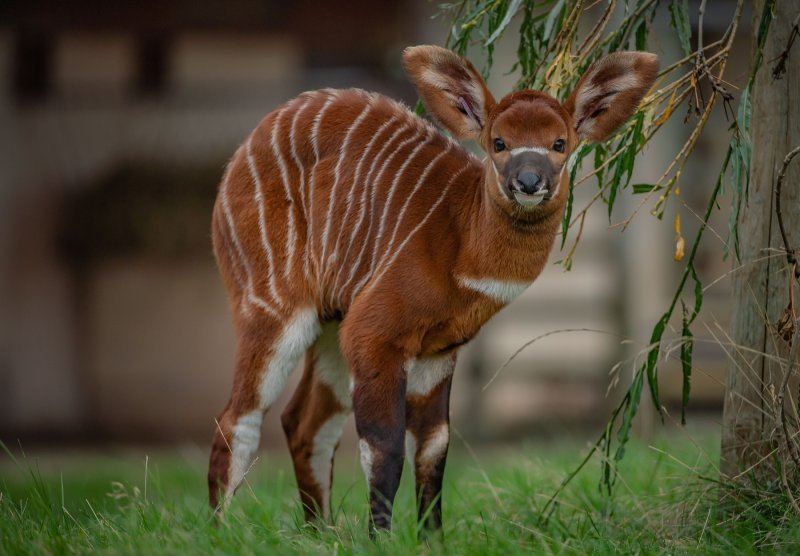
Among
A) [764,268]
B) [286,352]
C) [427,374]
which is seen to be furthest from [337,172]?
[764,268]

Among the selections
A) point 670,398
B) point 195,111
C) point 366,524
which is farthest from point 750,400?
point 195,111

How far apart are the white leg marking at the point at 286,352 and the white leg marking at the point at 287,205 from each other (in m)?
0.16

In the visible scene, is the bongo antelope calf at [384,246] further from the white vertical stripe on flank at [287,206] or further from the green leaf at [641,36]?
the green leaf at [641,36]

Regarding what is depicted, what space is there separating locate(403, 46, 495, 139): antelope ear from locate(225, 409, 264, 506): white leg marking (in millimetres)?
1216

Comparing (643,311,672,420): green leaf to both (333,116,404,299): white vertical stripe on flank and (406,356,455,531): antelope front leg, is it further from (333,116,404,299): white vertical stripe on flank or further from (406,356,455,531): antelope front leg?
(333,116,404,299): white vertical stripe on flank

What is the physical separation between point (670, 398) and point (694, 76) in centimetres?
548

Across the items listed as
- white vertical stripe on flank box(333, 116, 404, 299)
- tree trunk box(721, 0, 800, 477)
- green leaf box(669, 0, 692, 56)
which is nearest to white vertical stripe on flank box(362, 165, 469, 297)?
white vertical stripe on flank box(333, 116, 404, 299)

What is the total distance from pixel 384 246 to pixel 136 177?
660 cm

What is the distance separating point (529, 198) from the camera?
405 cm

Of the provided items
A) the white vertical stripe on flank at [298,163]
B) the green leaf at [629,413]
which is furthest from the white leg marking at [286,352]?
the green leaf at [629,413]

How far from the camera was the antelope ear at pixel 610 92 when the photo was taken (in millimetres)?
4242

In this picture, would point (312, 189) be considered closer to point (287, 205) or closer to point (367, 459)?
point (287, 205)

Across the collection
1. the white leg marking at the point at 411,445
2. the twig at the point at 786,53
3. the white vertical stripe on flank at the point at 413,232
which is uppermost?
the twig at the point at 786,53

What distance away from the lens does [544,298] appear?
9648 mm
